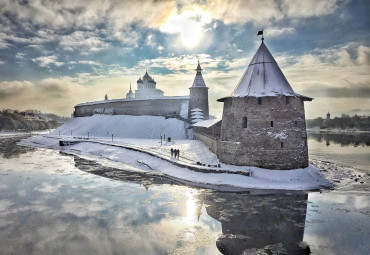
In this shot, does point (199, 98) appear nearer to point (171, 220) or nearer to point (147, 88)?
point (147, 88)

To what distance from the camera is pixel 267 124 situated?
49.6 feet

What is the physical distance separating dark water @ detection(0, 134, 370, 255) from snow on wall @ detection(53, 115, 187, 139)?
25.1 m

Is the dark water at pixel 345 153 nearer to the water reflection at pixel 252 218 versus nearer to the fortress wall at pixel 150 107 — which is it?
the water reflection at pixel 252 218

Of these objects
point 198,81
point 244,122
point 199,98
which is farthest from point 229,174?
point 198,81

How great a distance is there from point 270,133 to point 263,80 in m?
3.33

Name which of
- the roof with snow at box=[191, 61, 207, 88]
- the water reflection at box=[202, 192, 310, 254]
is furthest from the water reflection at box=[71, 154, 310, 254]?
the roof with snow at box=[191, 61, 207, 88]

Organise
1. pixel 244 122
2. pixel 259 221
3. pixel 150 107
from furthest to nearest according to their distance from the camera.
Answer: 1. pixel 150 107
2. pixel 244 122
3. pixel 259 221

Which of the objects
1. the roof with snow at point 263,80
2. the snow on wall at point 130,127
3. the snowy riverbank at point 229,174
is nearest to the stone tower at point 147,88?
the snow on wall at point 130,127

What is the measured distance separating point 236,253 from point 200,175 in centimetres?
817

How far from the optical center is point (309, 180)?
14.3m

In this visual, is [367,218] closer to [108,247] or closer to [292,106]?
[292,106]

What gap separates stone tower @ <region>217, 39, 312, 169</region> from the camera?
15078 mm

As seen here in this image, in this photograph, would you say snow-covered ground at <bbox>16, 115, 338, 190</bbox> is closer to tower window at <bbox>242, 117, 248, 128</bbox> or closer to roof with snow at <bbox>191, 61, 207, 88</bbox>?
tower window at <bbox>242, 117, 248, 128</bbox>

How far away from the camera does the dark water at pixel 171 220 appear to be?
7.10 metres
